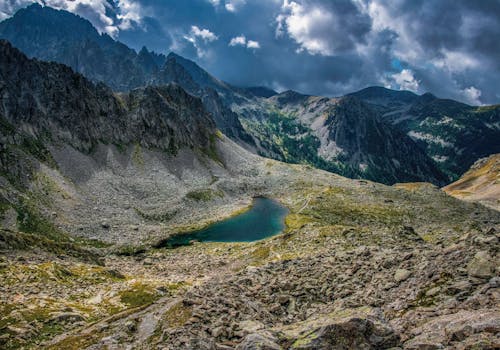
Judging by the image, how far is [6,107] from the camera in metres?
110

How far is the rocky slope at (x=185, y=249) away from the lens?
21859 mm

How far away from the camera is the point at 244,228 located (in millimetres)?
115625

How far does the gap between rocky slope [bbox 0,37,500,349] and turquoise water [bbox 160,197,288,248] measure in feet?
14.6

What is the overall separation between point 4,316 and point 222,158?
16868 centimetres

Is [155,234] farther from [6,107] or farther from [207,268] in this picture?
[6,107]

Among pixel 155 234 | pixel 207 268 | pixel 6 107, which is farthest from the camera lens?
pixel 6 107

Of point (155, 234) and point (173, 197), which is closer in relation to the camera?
point (155, 234)

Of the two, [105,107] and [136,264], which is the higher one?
[105,107]

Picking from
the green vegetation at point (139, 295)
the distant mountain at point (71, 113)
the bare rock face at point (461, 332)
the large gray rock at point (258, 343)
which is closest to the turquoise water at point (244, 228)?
the green vegetation at point (139, 295)

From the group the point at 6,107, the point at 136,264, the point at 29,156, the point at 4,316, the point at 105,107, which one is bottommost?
the point at 136,264

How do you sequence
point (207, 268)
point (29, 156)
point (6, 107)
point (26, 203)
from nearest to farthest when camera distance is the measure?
1. point (207, 268)
2. point (26, 203)
3. point (29, 156)
4. point (6, 107)

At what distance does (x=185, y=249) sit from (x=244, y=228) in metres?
31.9

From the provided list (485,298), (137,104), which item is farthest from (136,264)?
(137,104)

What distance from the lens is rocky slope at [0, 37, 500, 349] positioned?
21859 mm
